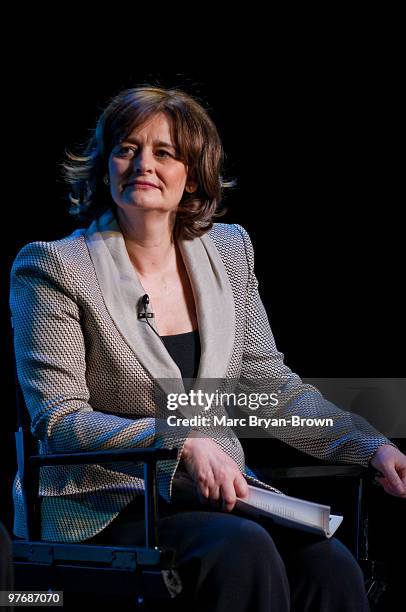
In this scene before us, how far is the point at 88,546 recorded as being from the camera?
1797 millimetres

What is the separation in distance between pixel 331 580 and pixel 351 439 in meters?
0.41

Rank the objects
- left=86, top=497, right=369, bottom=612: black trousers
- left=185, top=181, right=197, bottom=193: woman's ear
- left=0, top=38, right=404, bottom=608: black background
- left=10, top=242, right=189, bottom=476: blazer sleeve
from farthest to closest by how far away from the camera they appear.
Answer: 1. left=0, top=38, right=404, bottom=608: black background
2. left=185, top=181, right=197, bottom=193: woman's ear
3. left=10, top=242, right=189, bottom=476: blazer sleeve
4. left=86, top=497, right=369, bottom=612: black trousers

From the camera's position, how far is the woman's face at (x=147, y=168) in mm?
2203

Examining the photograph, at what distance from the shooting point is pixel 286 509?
1848 mm

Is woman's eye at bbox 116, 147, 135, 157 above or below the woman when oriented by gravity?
above

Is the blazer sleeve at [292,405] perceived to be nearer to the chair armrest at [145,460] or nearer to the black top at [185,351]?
the black top at [185,351]

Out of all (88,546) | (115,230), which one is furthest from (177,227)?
(88,546)

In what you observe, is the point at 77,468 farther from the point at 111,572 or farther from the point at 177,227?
the point at 177,227

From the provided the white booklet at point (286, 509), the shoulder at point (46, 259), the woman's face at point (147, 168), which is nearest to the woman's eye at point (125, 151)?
the woman's face at point (147, 168)

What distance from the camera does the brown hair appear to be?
7.38 feet

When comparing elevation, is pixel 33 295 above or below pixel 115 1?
below

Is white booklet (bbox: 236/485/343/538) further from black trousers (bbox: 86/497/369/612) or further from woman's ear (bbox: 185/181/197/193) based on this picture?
woman's ear (bbox: 185/181/197/193)

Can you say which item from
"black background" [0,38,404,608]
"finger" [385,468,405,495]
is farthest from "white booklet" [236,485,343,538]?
"black background" [0,38,404,608]

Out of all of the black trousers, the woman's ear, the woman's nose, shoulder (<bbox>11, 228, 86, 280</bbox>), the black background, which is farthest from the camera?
the black background
